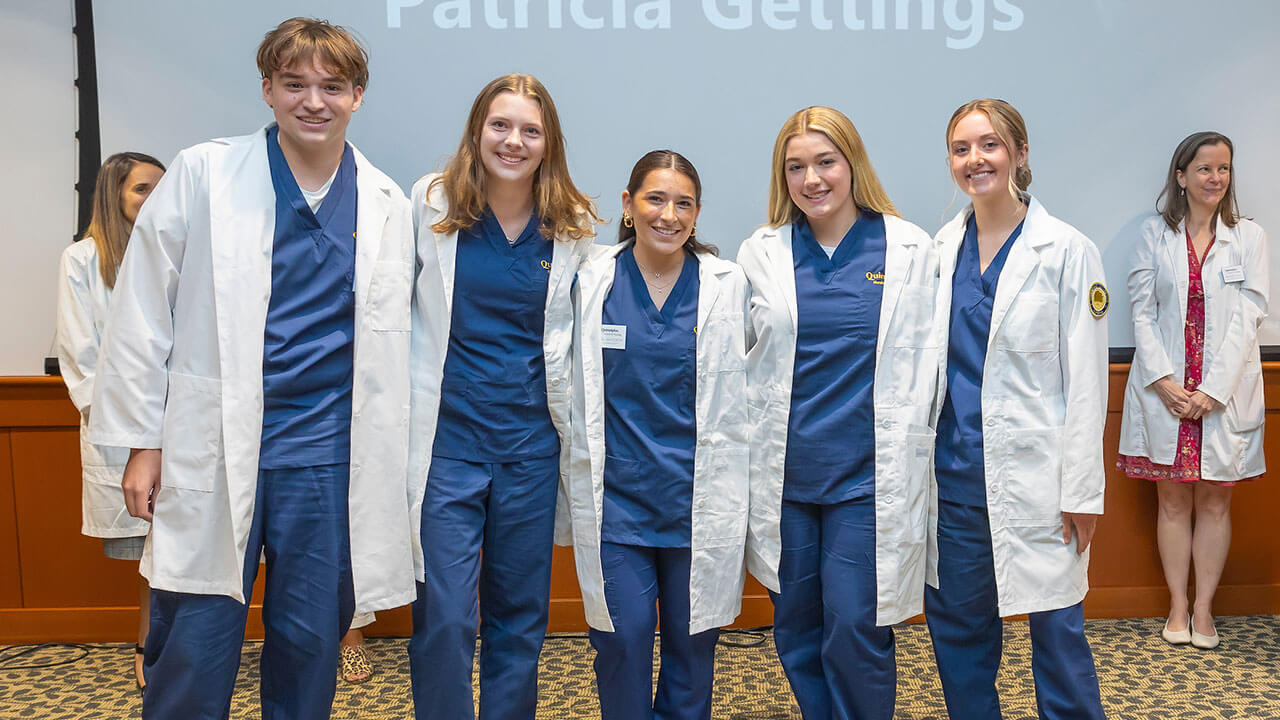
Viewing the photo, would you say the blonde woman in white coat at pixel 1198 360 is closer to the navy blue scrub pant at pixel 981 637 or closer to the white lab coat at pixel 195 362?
the navy blue scrub pant at pixel 981 637

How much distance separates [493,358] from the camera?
205 cm

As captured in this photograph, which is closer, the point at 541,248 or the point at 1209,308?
the point at 541,248

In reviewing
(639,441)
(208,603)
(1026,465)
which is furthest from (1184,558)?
(208,603)

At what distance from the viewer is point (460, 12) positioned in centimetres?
326

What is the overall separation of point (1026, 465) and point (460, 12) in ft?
8.00

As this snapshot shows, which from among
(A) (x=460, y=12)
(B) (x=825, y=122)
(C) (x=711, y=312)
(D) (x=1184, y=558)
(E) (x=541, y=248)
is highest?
(A) (x=460, y=12)

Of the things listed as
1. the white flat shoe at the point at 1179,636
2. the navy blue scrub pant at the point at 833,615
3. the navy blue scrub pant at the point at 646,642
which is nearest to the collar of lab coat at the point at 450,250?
the navy blue scrub pant at the point at 646,642

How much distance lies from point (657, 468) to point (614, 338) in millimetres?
316

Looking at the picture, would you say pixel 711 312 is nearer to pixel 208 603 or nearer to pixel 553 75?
pixel 208 603

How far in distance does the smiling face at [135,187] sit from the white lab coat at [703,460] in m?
1.67

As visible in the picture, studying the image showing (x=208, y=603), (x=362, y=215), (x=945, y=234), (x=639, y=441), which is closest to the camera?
(x=208, y=603)

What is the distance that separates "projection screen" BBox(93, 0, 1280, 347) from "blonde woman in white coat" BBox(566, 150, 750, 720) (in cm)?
126

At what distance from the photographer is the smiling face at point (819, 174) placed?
2137 mm

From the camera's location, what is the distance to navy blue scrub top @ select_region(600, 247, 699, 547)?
2.09m
